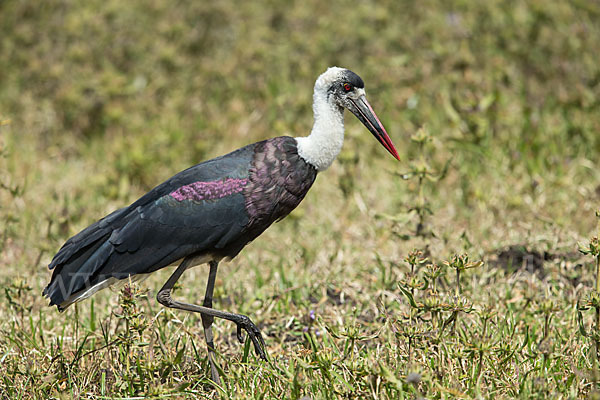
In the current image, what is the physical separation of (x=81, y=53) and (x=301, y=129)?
203 cm

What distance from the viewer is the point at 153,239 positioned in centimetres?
358

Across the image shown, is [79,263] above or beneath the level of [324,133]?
beneath

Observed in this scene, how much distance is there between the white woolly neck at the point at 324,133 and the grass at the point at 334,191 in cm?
62

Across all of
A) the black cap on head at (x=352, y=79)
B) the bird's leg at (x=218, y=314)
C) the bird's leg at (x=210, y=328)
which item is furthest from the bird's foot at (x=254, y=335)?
the black cap on head at (x=352, y=79)

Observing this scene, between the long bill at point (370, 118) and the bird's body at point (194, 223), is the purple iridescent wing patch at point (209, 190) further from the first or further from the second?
the long bill at point (370, 118)

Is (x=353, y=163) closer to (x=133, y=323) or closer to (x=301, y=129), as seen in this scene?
(x=301, y=129)

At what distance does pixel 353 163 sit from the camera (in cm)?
537

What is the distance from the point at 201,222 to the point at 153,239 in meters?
0.24

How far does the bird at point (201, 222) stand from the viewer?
3537 mm

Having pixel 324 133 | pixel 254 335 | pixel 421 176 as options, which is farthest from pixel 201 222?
pixel 421 176

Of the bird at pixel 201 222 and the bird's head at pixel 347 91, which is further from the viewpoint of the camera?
the bird's head at pixel 347 91

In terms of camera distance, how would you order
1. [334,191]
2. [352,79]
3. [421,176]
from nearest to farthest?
[352,79] < [421,176] < [334,191]

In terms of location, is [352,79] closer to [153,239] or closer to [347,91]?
[347,91]

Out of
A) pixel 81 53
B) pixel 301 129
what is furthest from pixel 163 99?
pixel 301 129
